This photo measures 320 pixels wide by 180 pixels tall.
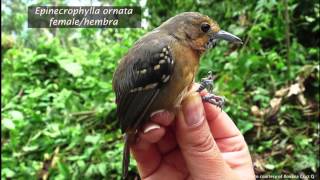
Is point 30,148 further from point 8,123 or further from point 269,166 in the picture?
point 269,166

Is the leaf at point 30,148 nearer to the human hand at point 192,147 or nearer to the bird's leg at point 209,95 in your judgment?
the human hand at point 192,147

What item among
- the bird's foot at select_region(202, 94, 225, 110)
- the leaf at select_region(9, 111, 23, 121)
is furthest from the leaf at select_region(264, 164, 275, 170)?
the leaf at select_region(9, 111, 23, 121)

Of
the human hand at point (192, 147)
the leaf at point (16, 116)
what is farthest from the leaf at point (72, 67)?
the human hand at point (192, 147)

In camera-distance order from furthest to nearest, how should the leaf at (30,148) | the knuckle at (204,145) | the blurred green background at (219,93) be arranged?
the leaf at (30,148)
the blurred green background at (219,93)
the knuckle at (204,145)

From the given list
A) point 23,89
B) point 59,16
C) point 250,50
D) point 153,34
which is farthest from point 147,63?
point 23,89

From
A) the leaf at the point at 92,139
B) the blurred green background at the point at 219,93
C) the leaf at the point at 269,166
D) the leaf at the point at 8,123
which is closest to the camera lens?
the leaf at the point at 269,166

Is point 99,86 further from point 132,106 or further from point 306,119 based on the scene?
point 132,106
